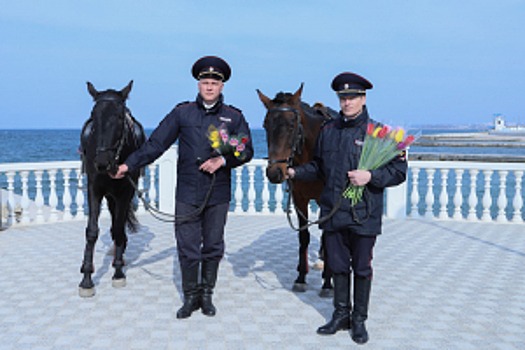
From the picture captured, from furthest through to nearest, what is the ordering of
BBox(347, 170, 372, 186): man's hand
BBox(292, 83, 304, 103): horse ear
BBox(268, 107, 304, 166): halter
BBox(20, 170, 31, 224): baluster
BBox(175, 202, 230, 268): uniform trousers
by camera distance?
BBox(20, 170, 31, 224): baluster, BBox(175, 202, 230, 268): uniform trousers, BBox(292, 83, 304, 103): horse ear, BBox(268, 107, 304, 166): halter, BBox(347, 170, 372, 186): man's hand

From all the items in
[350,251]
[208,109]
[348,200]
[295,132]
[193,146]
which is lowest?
[350,251]

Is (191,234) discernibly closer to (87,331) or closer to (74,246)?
(87,331)

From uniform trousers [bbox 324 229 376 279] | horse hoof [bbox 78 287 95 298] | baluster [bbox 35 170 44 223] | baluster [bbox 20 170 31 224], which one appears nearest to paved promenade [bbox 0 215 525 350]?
horse hoof [bbox 78 287 95 298]

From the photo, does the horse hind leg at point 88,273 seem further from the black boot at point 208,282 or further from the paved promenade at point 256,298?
the black boot at point 208,282

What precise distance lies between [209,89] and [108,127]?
3.14 feet

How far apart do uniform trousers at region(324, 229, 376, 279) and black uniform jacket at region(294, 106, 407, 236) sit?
85 mm

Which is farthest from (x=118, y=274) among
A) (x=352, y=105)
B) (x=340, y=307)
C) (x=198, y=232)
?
(x=352, y=105)

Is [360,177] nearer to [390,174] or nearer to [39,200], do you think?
[390,174]

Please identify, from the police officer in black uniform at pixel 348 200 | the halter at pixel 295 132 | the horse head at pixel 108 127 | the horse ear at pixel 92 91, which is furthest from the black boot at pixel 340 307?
the horse ear at pixel 92 91

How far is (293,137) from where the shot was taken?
162 inches

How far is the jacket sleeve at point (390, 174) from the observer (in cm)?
362

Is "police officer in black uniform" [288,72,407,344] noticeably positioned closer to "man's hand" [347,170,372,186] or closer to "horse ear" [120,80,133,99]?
"man's hand" [347,170,372,186]

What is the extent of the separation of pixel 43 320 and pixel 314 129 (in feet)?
9.60

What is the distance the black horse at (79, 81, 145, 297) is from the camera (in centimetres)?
430
